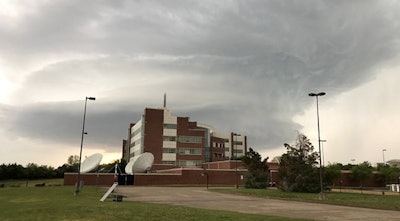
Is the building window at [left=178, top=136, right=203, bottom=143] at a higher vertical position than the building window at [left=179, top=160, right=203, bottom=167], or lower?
higher

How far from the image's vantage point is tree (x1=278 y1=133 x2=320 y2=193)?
157ft

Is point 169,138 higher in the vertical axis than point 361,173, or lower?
higher

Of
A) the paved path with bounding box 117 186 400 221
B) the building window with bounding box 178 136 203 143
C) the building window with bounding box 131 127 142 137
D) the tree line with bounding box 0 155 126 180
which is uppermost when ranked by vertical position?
the building window with bounding box 131 127 142 137

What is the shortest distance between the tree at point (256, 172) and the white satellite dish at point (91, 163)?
2573cm

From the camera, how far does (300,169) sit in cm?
4847

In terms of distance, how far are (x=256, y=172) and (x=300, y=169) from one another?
1083 centimetres

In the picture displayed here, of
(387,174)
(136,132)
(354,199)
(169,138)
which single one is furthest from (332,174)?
(136,132)

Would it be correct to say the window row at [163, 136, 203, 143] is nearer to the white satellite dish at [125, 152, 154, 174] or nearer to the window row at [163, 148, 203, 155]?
the window row at [163, 148, 203, 155]

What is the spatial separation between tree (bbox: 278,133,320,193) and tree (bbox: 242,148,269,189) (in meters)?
7.56

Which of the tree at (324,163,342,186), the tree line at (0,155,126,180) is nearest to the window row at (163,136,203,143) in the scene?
the tree line at (0,155,126,180)

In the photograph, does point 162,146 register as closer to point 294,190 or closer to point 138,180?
point 138,180

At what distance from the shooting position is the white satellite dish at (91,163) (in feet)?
221

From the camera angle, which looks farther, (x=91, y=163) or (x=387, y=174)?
(x=387, y=174)

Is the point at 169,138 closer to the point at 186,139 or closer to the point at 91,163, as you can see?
the point at 186,139
